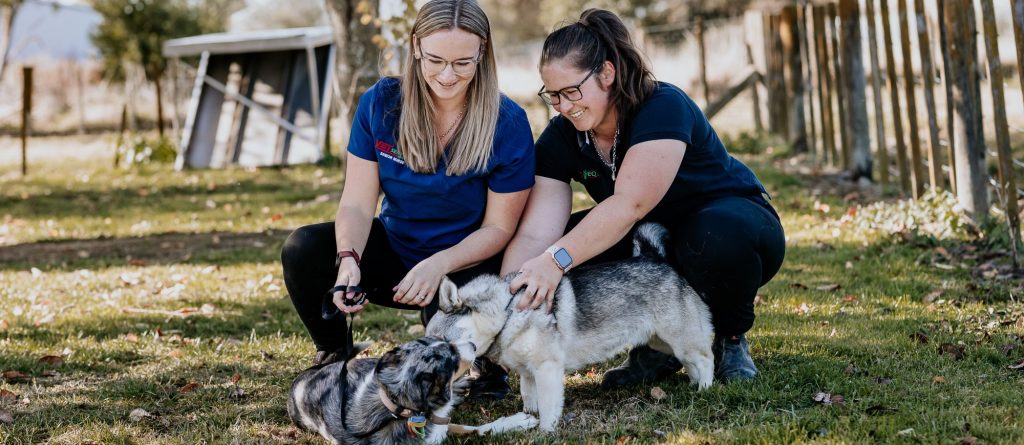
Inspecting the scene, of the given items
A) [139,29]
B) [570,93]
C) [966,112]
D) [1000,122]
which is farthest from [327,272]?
[139,29]

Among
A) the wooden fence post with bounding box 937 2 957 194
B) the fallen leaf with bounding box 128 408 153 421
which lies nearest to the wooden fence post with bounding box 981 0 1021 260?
the wooden fence post with bounding box 937 2 957 194

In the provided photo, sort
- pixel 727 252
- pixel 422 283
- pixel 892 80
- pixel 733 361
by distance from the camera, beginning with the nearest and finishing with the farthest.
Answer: pixel 422 283 → pixel 727 252 → pixel 733 361 → pixel 892 80

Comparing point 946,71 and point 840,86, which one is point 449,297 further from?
point 840,86

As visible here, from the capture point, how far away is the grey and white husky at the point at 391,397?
317 cm

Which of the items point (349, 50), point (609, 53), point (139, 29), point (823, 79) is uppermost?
point (139, 29)

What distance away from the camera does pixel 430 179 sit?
3.86 metres

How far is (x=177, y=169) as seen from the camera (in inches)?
546

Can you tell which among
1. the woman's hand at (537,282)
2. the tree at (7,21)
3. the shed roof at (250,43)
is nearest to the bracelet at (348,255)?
the woman's hand at (537,282)

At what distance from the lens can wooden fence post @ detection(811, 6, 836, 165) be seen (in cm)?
944

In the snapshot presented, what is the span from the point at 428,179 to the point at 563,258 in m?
0.70

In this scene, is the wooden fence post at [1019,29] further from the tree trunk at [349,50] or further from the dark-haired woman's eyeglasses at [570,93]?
the tree trunk at [349,50]

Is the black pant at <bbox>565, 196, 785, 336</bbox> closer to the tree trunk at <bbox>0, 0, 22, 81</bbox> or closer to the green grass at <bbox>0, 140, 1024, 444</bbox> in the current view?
the green grass at <bbox>0, 140, 1024, 444</bbox>

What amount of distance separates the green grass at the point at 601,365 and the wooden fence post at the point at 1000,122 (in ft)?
1.11

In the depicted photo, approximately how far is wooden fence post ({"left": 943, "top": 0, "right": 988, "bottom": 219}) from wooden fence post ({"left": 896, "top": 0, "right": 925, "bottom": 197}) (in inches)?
29.4
